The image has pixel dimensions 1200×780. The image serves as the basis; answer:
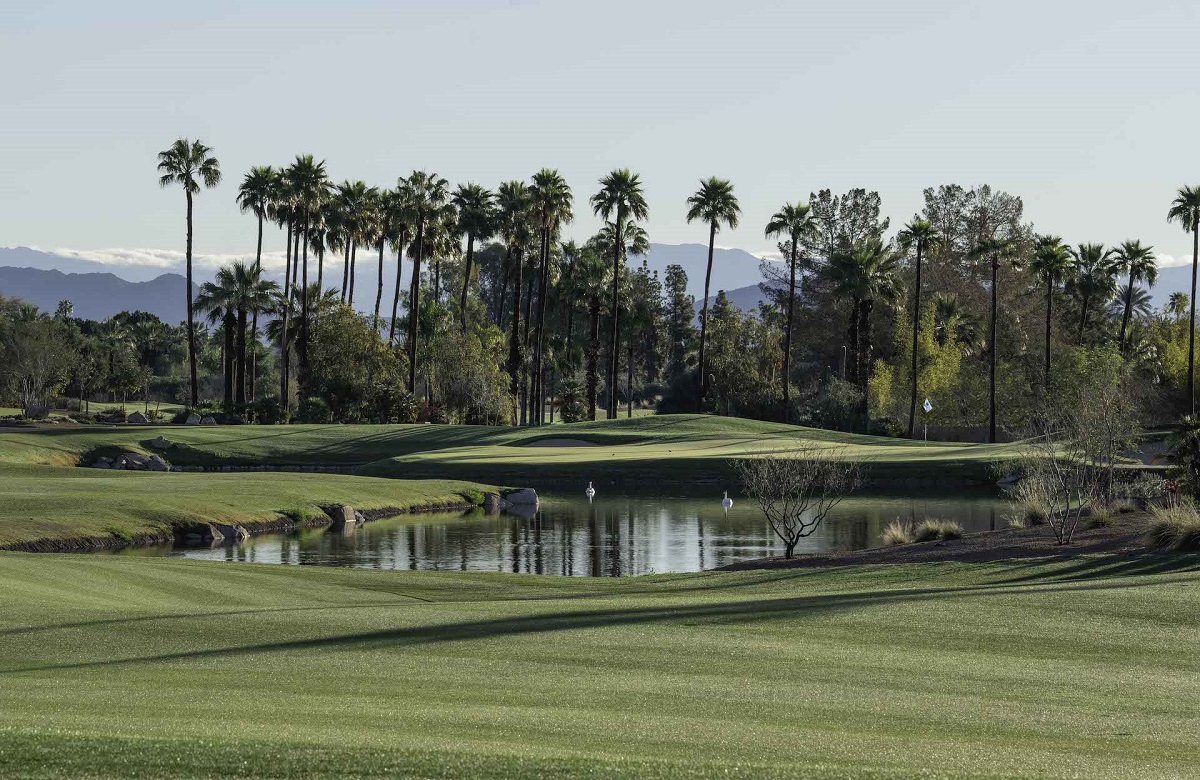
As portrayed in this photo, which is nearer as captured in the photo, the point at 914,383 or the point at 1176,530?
the point at 1176,530

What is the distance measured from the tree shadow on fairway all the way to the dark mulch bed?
20.7ft

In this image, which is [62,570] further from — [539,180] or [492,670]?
[539,180]

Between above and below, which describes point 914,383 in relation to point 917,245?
below

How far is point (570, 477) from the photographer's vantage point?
2581 inches

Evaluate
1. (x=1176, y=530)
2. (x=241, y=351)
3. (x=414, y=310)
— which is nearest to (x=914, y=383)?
(x=414, y=310)

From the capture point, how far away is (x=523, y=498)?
5666cm

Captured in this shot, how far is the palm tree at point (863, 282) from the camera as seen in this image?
88.1 metres

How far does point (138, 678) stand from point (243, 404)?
7301 cm

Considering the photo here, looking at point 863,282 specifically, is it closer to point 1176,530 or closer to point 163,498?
point 163,498

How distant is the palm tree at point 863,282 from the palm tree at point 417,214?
2889 centimetres

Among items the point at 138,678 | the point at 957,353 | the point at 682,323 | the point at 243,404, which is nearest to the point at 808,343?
the point at 957,353

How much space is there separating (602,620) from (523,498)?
36.8m

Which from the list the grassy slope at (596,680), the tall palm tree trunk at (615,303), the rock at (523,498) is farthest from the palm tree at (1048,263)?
the grassy slope at (596,680)

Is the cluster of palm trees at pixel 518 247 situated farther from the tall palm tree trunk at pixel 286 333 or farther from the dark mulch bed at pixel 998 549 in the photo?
the dark mulch bed at pixel 998 549
